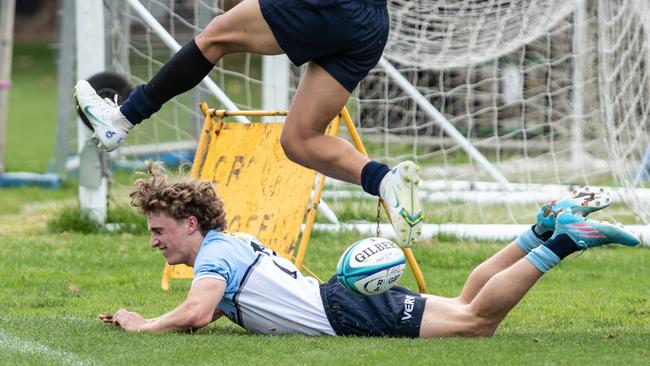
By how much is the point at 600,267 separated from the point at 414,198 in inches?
139

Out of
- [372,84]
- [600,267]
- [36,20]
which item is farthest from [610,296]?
[36,20]

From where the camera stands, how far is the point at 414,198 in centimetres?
525

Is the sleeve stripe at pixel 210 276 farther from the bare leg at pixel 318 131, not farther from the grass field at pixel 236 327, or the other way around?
the bare leg at pixel 318 131

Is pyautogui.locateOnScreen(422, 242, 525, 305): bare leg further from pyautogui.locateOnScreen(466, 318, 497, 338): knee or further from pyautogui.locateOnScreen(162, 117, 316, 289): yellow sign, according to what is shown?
pyautogui.locateOnScreen(162, 117, 316, 289): yellow sign

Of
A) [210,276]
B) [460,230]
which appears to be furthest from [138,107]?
[460,230]

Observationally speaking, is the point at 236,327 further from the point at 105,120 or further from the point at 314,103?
the point at 314,103

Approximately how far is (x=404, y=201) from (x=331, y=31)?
797mm

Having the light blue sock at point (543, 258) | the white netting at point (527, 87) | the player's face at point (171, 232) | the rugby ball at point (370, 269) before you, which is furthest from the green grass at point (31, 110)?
the light blue sock at point (543, 258)

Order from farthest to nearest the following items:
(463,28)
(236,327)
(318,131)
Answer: (463,28), (236,327), (318,131)

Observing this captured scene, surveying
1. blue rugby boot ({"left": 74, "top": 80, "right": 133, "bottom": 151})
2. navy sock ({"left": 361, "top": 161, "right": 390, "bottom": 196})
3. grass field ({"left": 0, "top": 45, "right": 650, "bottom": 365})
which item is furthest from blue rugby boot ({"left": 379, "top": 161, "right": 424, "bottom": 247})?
blue rugby boot ({"left": 74, "top": 80, "right": 133, "bottom": 151})

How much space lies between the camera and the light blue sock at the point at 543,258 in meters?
5.28

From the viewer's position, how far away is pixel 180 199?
5.61m

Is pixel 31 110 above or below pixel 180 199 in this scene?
below

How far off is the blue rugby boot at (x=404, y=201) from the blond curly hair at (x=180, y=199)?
0.89m
